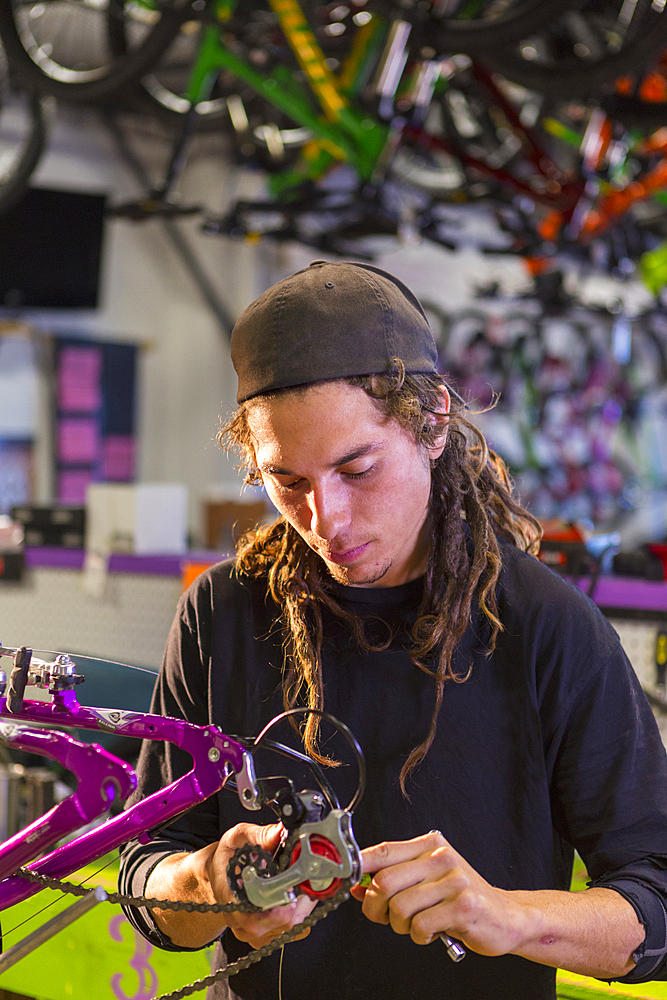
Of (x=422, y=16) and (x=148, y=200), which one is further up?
(x=422, y=16)

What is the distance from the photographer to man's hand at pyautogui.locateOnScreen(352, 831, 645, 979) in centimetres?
76

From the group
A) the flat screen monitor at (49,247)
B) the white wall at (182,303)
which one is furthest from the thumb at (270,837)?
the white wall at (182,303)

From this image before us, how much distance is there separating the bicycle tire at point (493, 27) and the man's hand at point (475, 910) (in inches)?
105

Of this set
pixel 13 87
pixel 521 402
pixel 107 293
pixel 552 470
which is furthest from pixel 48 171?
pixel 552 470

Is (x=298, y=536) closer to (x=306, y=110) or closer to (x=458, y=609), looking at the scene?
(x=458, y=609)

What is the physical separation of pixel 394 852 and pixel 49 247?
5692 millimetres

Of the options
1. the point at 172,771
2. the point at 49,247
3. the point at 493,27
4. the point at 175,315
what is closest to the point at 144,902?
the point at 172,771

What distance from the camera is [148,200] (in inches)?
153

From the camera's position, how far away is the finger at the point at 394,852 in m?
0.76

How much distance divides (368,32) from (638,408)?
5.28 m

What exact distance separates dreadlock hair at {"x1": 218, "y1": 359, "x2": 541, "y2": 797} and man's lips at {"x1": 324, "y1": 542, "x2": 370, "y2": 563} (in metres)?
0.10

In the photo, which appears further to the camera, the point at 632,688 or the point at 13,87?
the point at 13,87

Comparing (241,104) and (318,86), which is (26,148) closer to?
(241,104)

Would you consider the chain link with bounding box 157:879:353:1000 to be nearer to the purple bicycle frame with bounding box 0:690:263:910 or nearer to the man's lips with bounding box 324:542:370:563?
the purple bicycle frame with bounding box 0:690:263:910
